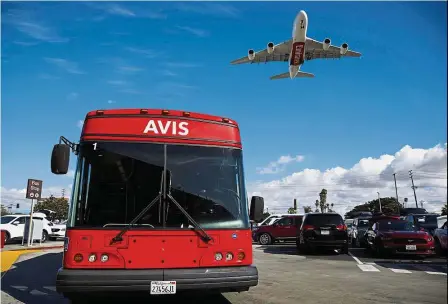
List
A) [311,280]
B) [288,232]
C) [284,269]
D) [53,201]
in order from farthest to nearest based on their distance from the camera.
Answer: [53,201], [288,232], [284,269], [311,280]

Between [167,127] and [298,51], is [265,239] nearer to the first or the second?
[167,127]

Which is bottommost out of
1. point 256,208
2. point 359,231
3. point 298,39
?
point 359,231

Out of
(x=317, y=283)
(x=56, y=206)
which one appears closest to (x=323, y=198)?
(x=56, y=206)

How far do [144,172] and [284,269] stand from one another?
646cm

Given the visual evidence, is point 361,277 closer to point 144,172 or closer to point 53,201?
point 144,172

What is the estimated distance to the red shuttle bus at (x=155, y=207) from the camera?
5.01 metres

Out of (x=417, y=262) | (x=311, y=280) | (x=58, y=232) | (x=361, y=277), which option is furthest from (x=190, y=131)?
(x=58, y=232)

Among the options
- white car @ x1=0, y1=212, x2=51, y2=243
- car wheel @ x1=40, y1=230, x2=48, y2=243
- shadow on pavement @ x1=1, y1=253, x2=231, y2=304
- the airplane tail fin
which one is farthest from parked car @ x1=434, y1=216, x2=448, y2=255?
the airplane tail fin

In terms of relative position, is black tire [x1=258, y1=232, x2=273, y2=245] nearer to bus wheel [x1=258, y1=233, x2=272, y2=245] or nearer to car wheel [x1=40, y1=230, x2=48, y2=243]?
bus wheel [x1=258, y1=233, x2=272, y2=245]

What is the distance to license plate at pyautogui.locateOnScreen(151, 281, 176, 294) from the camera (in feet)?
16.0

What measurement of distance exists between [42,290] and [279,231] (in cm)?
1525

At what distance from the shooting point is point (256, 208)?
6426 millimetres

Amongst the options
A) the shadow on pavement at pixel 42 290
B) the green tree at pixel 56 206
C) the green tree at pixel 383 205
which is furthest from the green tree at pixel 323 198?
the shadow on pavement at pixel 42 290

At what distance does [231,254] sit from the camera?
5.46m
